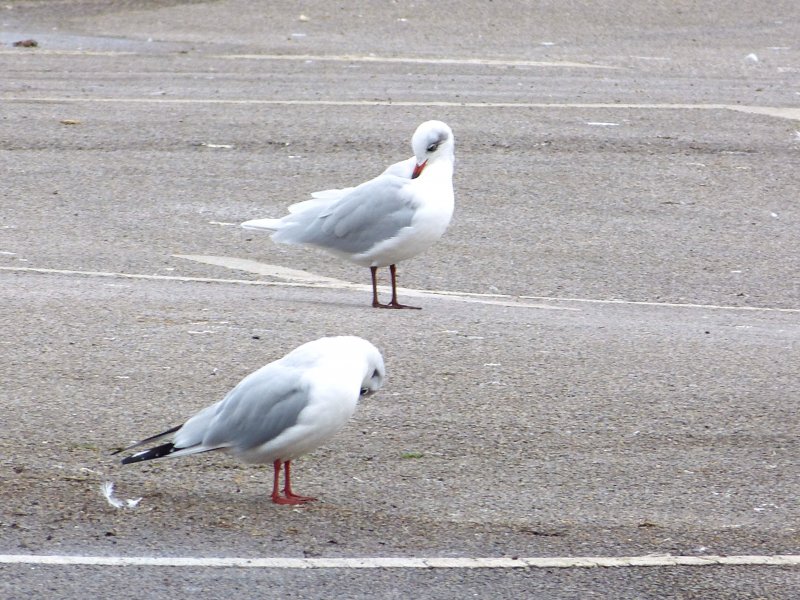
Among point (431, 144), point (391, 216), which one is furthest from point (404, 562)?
point (431, 144)

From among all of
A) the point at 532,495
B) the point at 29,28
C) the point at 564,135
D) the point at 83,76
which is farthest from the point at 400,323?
the point at 29,28

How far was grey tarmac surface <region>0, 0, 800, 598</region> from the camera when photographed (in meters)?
4.96

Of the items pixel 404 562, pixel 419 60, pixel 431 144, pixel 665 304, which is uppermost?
pixel 431 144

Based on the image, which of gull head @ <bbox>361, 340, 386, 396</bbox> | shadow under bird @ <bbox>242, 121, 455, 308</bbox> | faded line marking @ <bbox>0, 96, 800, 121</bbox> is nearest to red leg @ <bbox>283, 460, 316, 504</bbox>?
gull head @ <bbox>361, 340, 386, 396</bbox>

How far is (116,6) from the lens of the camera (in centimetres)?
1878

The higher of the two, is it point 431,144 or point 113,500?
point 431,144

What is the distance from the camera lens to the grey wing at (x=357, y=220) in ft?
26.6

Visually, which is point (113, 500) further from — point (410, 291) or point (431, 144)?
point (410, 291)

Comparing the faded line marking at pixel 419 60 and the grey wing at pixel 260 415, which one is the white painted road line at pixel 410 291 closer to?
the grey wing at pixel 260 415

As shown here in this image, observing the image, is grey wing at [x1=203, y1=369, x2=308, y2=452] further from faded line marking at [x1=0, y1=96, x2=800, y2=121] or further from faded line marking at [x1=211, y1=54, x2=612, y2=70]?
faded line marking at [x1=211, y1=54, x2=612, y2=70]

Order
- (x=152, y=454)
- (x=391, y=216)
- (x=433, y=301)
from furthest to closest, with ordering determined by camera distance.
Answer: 1. (x=433, y=301)
2. (x=391, y=216)
3. (x=152, y=454)

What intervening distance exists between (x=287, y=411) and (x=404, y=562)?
2.35 feet

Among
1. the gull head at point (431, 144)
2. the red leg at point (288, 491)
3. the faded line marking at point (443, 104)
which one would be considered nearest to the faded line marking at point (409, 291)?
the gull head at point (431, 144)

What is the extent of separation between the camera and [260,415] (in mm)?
5039
